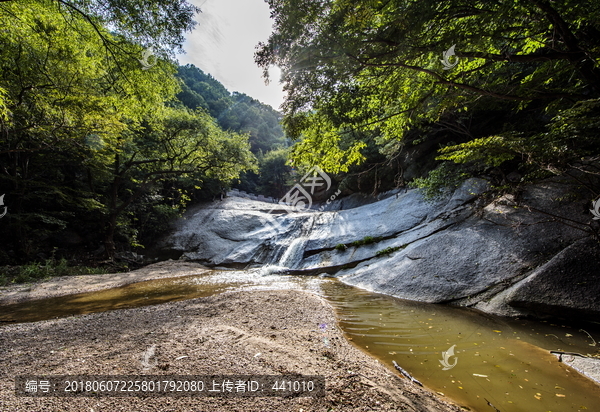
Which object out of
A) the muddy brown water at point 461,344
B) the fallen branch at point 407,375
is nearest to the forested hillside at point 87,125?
the muddy brown water at point 461,344

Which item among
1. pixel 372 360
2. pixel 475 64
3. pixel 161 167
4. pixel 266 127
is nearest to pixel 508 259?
pixel 475 64

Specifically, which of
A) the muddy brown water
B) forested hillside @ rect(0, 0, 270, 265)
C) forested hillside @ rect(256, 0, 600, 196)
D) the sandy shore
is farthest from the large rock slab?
forested hillside @ rect(0, 0, 270, 265)

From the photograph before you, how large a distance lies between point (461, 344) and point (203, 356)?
364 centimetres

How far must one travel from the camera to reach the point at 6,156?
11.1 meters

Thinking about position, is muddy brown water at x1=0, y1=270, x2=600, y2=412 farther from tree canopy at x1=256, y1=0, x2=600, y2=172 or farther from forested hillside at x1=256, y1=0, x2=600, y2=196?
tree canopy at x1=256, y1=0, x2=600, y2=172

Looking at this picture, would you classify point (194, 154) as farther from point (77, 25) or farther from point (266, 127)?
point (266, 127)

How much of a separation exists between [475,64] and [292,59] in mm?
3811

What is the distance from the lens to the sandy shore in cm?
188

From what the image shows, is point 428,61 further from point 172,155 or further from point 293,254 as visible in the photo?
point 172,155
